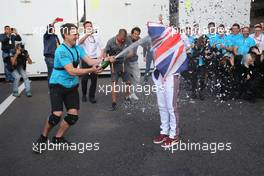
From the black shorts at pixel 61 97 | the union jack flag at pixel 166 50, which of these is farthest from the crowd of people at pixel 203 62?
the black shorts at pixel 61 97

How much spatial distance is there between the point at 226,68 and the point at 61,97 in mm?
4354

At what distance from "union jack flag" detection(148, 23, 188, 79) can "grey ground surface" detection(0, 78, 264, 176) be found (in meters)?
1.14

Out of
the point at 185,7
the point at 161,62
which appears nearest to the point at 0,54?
the point at 185,7

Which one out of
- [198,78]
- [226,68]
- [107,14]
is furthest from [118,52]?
[107,14]

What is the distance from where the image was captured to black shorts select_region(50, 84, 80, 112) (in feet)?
17.7

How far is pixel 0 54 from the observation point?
1174 cm

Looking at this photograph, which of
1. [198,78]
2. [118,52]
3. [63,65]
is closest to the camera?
[63,65]

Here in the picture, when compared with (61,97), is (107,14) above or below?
above

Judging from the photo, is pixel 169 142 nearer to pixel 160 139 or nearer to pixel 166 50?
pixel 160 139

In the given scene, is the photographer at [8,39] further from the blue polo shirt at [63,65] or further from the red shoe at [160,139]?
the red shoe at [160,139]

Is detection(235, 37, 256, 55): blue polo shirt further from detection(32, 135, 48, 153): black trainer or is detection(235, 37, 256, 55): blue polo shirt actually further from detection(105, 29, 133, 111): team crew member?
detection(32, 135, 48, 153): black trainer

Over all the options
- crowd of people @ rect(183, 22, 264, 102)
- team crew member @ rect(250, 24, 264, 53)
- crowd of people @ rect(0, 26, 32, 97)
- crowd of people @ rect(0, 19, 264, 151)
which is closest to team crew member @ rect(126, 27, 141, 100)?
crowd of people @ rect(0, 19, 264, 151)

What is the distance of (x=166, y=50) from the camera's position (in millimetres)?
5586

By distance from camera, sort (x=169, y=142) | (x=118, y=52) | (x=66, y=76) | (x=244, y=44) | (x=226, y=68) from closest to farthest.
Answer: (x=66, y=76), (x=169, y=142), (x=118, y=52), (x=226, y=68), (x=244, y=44)
